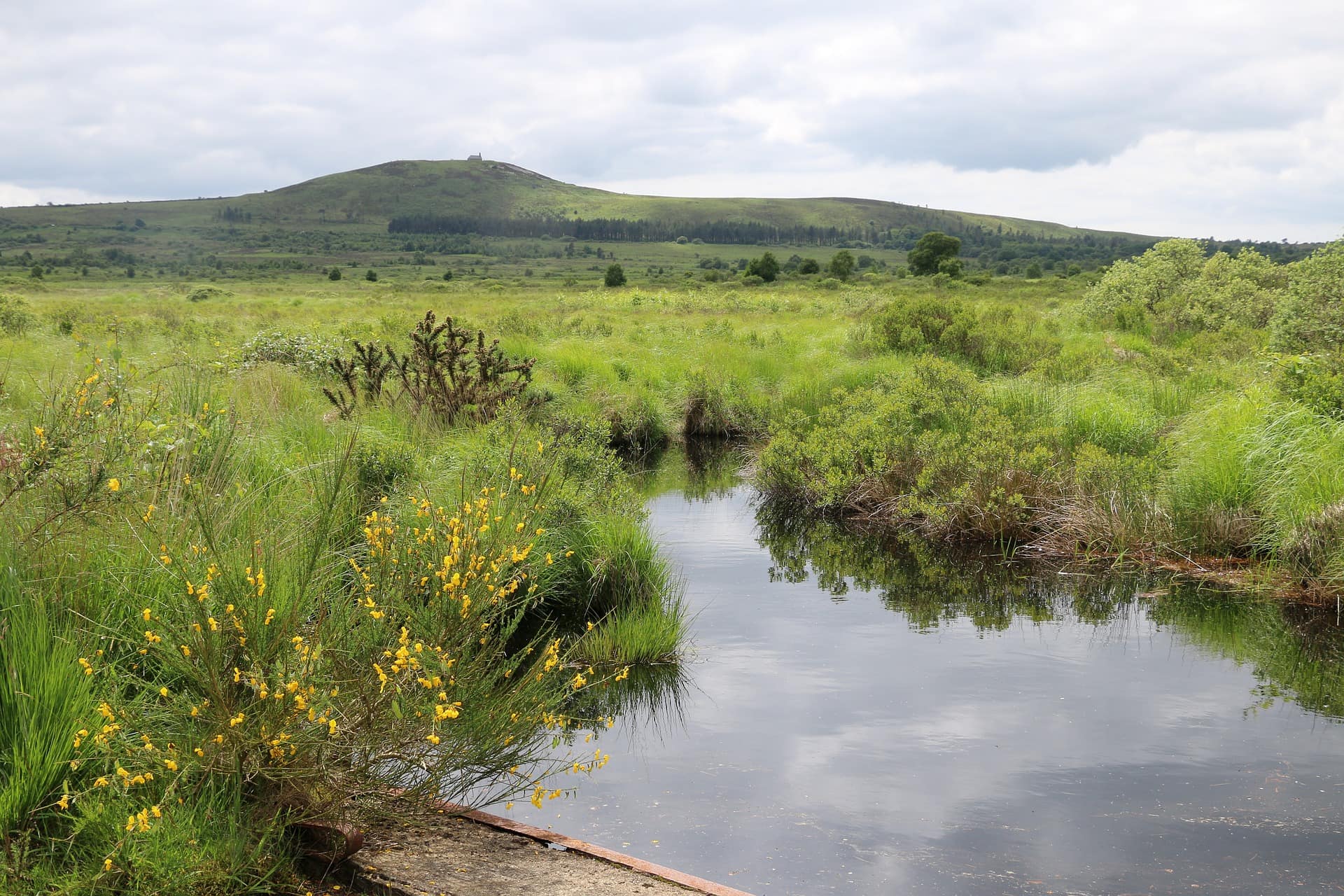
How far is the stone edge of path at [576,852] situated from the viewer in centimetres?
431

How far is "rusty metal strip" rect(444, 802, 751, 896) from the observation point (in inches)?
177

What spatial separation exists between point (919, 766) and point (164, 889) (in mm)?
4246

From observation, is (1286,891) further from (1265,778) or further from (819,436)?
(819,436)

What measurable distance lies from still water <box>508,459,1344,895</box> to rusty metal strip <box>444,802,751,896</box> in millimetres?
438

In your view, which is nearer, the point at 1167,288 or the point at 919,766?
the point at 919,766

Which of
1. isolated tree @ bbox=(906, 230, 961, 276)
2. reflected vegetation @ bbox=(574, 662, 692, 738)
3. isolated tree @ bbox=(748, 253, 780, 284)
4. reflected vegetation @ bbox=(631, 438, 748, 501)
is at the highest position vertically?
isolated tree @ bbox=(906, 230, 961, 276)

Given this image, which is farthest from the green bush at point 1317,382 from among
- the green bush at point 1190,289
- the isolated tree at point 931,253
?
the isolated tree at point 931,253

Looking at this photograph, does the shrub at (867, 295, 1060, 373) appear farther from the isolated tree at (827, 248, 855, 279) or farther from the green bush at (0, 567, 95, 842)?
the isolated tree at (827, 248, 855, 279)

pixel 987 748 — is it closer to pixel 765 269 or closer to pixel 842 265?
pixel 765 269

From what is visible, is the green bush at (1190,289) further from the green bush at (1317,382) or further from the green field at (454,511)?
the green bush at (1317,382)

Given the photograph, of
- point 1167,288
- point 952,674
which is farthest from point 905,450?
point 1167,288

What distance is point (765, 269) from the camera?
69.3 m

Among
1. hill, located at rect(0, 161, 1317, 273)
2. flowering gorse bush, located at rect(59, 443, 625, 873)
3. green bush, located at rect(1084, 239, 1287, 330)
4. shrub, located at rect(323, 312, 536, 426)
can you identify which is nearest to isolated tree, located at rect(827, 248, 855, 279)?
green bush, located at rect(1084, 239, 1287, 330)

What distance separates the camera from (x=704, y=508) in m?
14.4
